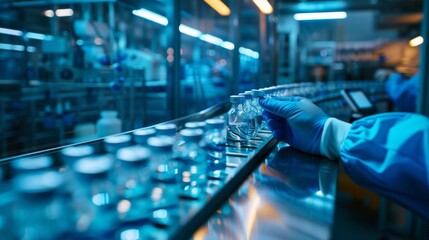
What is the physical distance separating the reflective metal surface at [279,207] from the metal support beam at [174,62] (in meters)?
0.92

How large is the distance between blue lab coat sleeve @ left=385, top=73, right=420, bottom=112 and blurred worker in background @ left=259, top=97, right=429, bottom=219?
2113 millimetres

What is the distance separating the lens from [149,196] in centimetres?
55

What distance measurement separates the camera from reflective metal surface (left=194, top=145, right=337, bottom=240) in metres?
0.53

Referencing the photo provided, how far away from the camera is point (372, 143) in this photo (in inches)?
34.8

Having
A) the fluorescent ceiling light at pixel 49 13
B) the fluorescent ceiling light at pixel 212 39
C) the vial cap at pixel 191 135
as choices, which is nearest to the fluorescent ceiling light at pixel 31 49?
the fluorescent ceiling light at pixel 49 13

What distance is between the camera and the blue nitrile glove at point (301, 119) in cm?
100

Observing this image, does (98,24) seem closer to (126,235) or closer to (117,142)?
(117,142)

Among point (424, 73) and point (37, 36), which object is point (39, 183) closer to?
point (424, 73)

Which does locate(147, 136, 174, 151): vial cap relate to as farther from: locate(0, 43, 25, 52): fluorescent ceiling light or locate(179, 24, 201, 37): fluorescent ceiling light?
locate(0, 43, 25, 52): fluorescent ceiling light

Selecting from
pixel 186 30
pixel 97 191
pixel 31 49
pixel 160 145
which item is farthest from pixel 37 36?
pixel 97 191

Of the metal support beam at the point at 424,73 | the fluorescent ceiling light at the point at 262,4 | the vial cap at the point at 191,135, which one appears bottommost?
the vial cap at the point at 191,135

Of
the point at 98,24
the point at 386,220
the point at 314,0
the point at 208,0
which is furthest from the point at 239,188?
the point at 314,0

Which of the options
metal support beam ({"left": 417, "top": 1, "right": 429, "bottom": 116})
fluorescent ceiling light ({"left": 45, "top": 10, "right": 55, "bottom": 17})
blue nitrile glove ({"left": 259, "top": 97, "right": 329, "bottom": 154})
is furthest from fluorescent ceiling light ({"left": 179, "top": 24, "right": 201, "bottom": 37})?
fluorescent ceiling light ({"left": 45, "top": 10, "right": 55, "bottom": 17})

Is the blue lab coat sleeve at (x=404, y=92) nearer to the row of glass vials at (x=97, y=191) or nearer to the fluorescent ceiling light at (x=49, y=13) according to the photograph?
the row of glass vials at (x=97, y=191)
